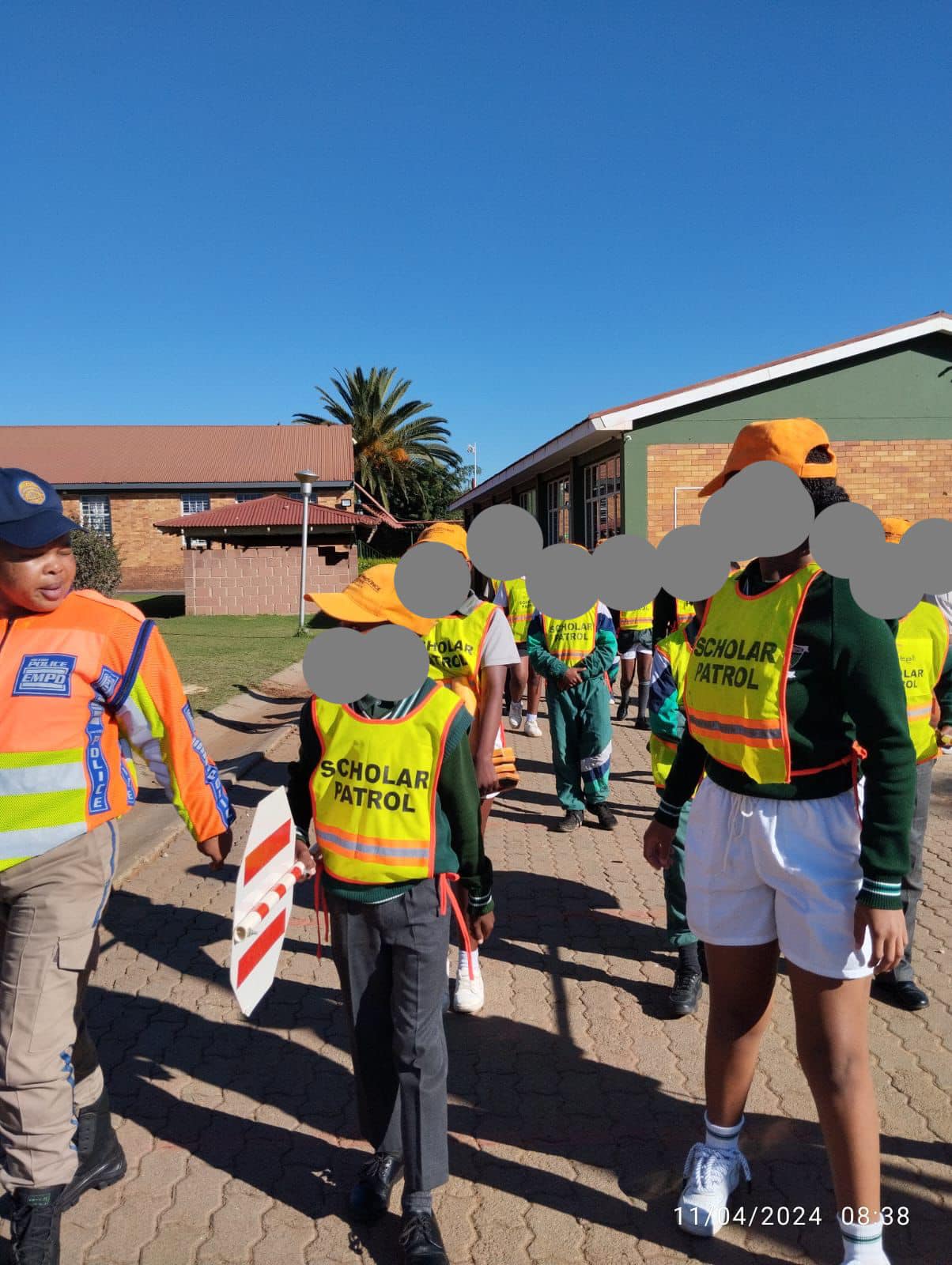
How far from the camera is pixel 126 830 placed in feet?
21.3

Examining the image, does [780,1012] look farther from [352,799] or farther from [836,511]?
[836,511]

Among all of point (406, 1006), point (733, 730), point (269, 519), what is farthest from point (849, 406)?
point (269, 519)

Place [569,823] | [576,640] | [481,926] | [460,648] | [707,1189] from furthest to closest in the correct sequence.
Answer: [569,823] < [576,640] < [460,648] < [481,926] < [707,1189]

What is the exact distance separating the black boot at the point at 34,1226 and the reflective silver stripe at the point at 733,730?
2022 millimetres

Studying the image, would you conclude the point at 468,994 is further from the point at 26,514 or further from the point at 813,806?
the point at 26,514

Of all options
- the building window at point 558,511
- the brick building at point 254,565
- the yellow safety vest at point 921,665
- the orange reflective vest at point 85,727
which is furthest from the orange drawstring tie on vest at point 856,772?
the brick building at point 254,565

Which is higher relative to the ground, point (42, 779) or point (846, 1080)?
point (42, 779)

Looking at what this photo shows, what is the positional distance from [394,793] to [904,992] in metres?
2.71

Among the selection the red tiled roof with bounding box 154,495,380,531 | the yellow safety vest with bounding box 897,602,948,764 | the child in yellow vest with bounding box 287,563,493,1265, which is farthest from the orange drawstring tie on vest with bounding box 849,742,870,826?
the red tiled roof with bounding box 154,495,380,531

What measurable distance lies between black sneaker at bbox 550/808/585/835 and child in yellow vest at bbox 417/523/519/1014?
103 inches

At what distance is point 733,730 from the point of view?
7.29ft

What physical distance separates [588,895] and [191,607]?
26.5m

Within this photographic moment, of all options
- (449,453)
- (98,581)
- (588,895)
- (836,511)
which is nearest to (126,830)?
(588,895)
